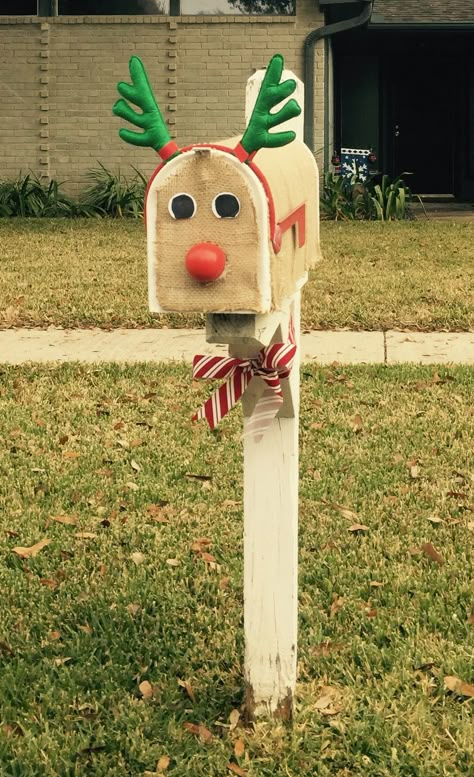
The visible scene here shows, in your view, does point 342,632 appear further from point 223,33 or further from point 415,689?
point 223,33

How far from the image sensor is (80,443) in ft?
17.9

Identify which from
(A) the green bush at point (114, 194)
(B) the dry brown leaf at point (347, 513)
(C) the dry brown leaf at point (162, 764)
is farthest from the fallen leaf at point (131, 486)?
(A) the green bush at point (114, 194)

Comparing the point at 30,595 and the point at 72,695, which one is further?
the point at 30,595

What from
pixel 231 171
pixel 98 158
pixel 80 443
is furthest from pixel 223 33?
pixel 231 171

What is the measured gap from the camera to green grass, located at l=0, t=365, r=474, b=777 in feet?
9.66

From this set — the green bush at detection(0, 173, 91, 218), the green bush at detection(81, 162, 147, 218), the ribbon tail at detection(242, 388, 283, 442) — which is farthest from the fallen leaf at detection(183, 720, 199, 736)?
the green bush at detection(0, 173, 91, 218)

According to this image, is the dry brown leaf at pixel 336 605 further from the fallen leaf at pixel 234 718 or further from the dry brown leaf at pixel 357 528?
the fallen leaf at pixel 234 718

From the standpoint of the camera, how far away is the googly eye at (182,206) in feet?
7.15

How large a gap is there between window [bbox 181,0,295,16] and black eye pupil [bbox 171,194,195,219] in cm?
1527

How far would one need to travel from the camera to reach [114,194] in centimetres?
1627

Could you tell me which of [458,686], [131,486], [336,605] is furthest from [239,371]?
[131,486]

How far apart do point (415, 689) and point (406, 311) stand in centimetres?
534

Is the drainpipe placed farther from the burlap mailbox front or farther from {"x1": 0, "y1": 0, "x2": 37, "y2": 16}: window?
the burlap mailbox front

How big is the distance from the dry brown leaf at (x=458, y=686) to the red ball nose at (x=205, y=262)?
159cm
